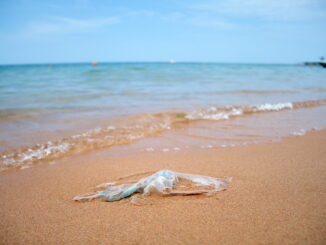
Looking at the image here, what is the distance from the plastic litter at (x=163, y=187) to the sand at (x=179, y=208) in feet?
0.27

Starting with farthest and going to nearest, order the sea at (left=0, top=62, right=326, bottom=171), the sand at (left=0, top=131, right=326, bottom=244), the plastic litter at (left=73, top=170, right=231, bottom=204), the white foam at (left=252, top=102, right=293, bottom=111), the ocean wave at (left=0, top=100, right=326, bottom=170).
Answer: the white foam at (left=252, top=102, right=293, bottom=111) → the sea at (left=0, top=62, right=326, bottom=171) → the ocean wave at (left=0, top=100, right=326, bottom=170) → the plastic litter at (left=73, top=170, right=231, bottom=204) → the sand at (left=0, top=131, right=326, bottom=244)

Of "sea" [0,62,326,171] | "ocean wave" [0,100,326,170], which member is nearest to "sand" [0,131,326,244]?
"ocean wave" [0,100,326,170]

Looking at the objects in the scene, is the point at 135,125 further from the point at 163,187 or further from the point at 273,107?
the point at 273,107

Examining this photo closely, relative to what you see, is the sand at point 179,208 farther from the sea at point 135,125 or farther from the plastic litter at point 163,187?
the sea at point 135,125

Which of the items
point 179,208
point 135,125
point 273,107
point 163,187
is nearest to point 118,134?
point 135,125

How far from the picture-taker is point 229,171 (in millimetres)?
3023

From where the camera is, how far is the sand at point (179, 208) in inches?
70.2

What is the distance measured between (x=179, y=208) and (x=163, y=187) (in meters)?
0.32

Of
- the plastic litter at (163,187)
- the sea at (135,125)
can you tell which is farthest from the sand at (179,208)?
the sea at (135,125)

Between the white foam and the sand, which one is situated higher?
the white foam

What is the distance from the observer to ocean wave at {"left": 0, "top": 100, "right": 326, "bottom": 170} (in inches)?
150

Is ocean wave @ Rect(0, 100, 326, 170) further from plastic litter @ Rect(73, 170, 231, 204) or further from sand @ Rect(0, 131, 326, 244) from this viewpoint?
plastic litter @ Rect(73, 170, 231, 204)

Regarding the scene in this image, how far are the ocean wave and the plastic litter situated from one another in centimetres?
177

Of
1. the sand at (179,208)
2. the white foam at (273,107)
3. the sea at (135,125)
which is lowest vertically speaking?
the sand at (179,208)
